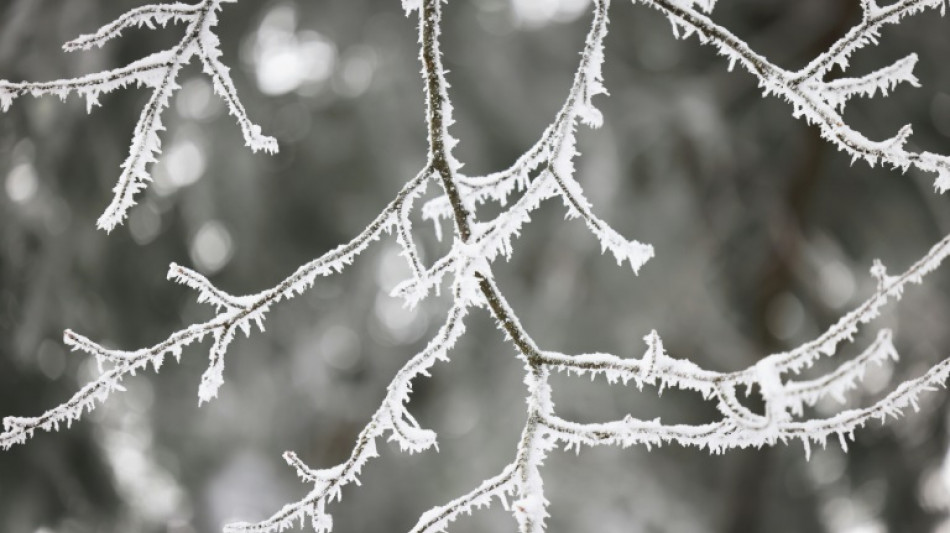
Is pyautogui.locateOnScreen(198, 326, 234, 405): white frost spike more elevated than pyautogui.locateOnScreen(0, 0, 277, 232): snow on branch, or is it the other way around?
pyautogui.locateOnScreen(0, 0, 277, 232): snow on branch

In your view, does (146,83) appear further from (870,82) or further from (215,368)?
(870,82)

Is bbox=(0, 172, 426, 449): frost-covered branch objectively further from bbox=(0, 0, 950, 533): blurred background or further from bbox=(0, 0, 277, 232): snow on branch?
bbox=(0, 0, 950, 533): blurred background

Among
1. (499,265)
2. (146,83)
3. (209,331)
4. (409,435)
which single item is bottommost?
(409,435)

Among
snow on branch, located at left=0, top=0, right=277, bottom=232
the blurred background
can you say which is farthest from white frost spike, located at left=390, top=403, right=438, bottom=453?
the blurred background

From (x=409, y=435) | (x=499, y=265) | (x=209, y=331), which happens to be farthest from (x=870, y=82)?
(x=499, y=265)

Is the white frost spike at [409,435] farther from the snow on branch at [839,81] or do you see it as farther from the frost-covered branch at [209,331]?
the snow on branch at [839,81]

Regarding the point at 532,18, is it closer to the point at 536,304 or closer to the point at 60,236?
the point at 536,304
